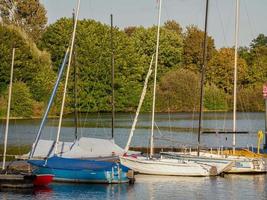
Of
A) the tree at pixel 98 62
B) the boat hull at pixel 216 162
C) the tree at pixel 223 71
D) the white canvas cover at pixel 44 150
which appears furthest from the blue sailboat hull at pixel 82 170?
the tree at pixel 223 71

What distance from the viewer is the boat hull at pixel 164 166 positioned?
4538cm

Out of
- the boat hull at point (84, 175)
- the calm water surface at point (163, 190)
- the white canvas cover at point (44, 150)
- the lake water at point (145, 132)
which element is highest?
the lake water at point (145, 132)

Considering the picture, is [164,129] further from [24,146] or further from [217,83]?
[217,83]

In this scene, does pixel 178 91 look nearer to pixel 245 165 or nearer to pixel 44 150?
pixel 245 165

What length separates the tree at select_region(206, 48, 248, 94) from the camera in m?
138

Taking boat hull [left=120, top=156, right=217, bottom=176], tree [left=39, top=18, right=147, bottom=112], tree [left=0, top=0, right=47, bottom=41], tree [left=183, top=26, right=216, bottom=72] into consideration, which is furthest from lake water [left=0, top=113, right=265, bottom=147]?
tree [left=0, top=0, right=47, bottom=41]

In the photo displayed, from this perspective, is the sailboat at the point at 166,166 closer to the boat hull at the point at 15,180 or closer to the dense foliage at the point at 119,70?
the boat hull at the point at 15,180

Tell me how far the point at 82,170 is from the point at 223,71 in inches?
3902

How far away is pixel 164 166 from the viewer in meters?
45.4

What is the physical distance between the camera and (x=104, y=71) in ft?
416

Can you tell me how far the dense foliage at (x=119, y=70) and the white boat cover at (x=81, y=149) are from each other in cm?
5693

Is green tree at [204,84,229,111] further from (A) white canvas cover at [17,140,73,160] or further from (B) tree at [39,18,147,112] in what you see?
(A) white canvas cover at [17,140,73,160]

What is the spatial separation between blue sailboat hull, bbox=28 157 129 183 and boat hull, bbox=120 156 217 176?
320 cm

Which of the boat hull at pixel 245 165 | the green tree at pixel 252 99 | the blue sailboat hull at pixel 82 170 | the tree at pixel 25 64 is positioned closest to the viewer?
the blue sailboat hull at pixel 82 170
